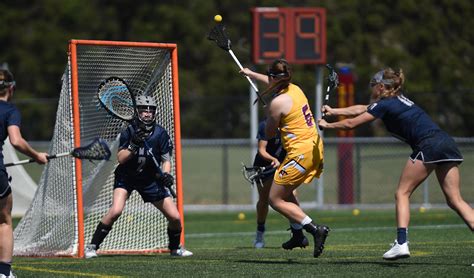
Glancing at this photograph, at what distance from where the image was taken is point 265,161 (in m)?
12.1

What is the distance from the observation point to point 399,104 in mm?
9602

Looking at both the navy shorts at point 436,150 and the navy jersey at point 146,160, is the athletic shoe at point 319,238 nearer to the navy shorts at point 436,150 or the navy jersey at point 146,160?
the navy shorts at point 436,150

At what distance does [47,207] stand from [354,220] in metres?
6.50

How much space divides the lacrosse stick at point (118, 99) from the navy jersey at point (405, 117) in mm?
2549

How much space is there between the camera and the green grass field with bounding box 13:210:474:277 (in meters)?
9.26

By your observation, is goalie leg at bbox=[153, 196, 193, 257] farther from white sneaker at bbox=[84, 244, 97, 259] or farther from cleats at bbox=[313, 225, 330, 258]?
cleats at bbox=[313, 225, 330, 258]

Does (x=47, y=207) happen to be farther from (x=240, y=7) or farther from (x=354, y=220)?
(x=240, y=7)

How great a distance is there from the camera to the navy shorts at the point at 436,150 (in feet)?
31.1

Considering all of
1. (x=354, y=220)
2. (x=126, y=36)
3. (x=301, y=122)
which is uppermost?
(x=126, y=36)

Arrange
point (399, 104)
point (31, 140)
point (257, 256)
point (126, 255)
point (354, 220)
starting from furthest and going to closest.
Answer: point (31, 140), point (354, 220), point (126, 255), point (257, 256), point (399, 104)

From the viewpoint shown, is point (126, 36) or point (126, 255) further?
point (126, 36)

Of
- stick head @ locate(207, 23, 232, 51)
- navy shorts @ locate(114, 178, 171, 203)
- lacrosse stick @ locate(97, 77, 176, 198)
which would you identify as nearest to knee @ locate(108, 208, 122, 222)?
navy shorts @ locate(114, 178, 171, 203)

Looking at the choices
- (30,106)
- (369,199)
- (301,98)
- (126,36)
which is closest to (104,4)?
(126,36)

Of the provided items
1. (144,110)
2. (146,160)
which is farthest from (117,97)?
(146,160)
